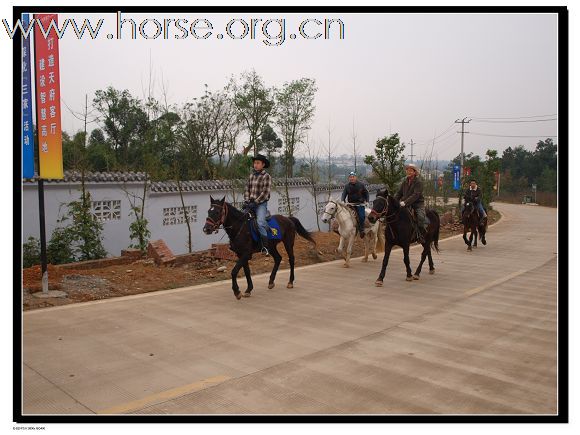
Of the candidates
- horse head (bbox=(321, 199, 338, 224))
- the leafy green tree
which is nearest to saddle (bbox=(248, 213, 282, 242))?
horse head (bbox=(321, 199, 338, 224))

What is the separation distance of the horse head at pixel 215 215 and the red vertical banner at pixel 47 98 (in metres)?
2.35

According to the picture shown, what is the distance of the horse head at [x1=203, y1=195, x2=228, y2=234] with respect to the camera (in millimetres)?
7465

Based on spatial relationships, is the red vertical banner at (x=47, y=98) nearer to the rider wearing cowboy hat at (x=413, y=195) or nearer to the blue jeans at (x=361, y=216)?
the rider wearing cowboy hat at (x=413, y=195)

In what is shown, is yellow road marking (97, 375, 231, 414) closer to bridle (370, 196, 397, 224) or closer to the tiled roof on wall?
bridle (370, 196, 397, 224)

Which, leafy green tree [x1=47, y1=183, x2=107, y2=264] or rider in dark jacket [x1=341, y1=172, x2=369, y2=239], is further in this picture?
rider in dark jacket [x1=341, y1=172, x2=369, y2=239]

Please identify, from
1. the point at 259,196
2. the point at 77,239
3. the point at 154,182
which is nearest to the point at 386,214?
the point at 259,196

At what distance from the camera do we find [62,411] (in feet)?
13.2

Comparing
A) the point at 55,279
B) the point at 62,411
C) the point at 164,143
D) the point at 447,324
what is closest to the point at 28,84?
the point at 55,279

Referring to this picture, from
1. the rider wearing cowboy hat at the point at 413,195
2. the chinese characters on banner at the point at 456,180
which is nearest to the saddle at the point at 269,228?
the rider wearing cowboy hat at the point at 413,195

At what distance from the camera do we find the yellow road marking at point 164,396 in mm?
4023

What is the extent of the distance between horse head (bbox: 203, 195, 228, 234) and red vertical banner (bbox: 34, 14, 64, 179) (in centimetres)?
235

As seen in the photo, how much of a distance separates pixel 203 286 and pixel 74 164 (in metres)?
6.32

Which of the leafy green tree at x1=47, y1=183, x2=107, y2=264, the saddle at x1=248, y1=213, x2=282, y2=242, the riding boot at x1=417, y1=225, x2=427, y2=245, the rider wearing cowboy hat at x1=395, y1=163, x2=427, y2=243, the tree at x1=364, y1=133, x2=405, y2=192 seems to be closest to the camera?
the saddle at x1=248, y1=213, x2=282, y2=242

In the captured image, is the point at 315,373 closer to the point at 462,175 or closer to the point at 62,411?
the point at 62,411
